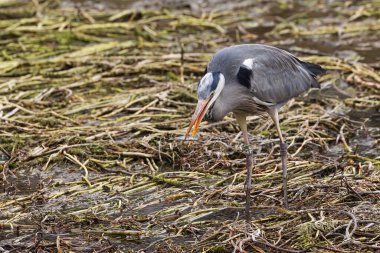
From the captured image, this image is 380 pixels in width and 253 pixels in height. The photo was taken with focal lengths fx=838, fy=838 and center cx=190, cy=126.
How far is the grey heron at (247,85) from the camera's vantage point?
657 cm

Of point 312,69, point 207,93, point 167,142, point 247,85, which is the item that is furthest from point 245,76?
point 167,142

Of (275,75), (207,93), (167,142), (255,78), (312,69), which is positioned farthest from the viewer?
(167,142)

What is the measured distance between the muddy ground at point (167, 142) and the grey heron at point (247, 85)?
0.56 meters

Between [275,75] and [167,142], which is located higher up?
[275,75]

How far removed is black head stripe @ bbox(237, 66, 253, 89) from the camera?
6793 mm

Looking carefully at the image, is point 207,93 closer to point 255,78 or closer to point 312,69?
point 255,78

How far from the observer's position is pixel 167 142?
8602 millimetres

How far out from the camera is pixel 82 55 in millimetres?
11789

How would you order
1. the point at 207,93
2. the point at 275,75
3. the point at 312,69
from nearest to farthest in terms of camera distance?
the point at 207,93 < the point at 275,75 < the point at 312,69

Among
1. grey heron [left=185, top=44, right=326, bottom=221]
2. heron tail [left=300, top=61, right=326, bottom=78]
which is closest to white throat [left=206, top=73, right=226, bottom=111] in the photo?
grey heron [left=185, top=44, right=326, bottom=221]

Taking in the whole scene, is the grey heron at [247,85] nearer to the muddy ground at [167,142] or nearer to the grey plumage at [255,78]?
the grey plumage at [255,78]

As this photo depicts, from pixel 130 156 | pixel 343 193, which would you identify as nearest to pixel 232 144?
pixel 130 156

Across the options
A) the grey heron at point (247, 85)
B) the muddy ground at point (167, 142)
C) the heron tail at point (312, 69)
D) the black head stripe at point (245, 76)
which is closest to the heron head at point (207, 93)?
the grey heron at point (247, 85)

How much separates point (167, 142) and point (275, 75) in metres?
1.81
